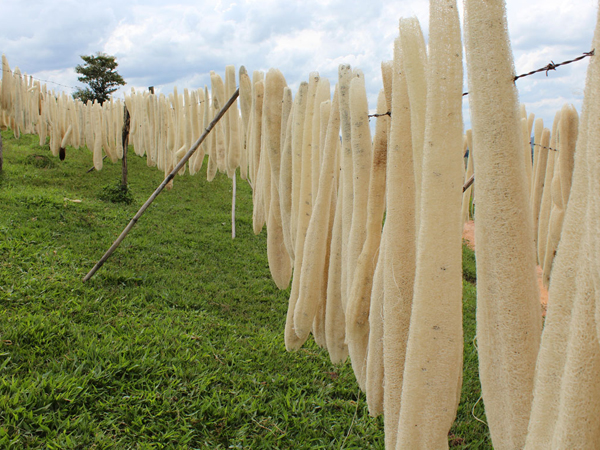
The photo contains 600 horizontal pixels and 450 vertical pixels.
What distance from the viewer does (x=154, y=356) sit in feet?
9.27

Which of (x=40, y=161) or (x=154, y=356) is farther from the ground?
(x=40, y=161)

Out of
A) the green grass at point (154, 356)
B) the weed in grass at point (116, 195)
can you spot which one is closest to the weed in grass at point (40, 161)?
the weed in grass at point (116, 195)

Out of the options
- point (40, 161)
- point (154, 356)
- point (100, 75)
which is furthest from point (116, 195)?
point (100, 75)

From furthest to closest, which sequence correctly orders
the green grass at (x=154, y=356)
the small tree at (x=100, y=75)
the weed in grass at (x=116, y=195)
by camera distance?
1. the small tree at (x=100, y=75)
2. the weed in grass at (x=116, y=195)
3. the green grass at (x=154, y=356)

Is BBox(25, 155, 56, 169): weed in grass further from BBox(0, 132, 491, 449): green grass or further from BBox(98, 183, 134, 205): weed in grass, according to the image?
BBox(0, 132, 491, 449): green grass

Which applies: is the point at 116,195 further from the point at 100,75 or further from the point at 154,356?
the point at 100,75

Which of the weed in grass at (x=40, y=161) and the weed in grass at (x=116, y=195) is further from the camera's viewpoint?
the weed in grass at (x=40, y=161)

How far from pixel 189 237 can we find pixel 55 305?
8.82 feet

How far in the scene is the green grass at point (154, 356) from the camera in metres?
2.26

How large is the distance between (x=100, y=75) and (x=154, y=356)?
88.1 ft

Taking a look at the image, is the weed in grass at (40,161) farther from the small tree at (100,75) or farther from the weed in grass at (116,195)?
the small tree at (100,75)

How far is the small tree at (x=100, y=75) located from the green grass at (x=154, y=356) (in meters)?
22.8

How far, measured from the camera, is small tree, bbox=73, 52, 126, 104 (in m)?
24.8

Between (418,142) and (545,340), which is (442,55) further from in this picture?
(545,340)
